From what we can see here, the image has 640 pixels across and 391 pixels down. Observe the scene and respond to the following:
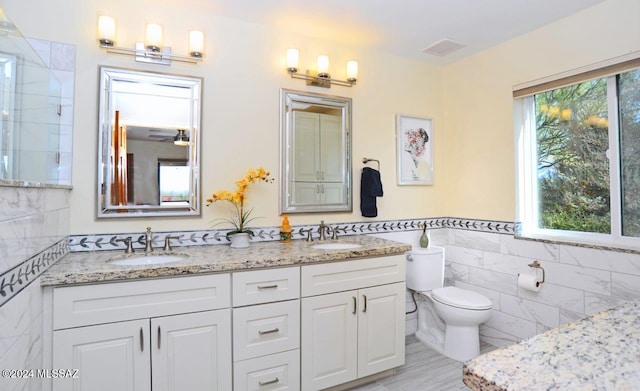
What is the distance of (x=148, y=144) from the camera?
2.00 meters

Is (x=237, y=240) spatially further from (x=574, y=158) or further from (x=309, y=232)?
(x=574, y=158)

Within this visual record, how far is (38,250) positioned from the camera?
4.37 ft

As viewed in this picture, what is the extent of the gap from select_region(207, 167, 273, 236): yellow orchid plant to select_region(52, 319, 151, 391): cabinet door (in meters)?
0.76

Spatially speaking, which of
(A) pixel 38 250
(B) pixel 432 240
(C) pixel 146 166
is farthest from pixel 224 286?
(B) pixel 432 240

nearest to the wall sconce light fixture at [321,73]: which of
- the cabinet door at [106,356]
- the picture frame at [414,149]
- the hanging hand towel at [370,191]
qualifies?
the picture frame at [414,149]

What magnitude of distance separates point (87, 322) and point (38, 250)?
0.36m

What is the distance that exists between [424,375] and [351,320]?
733 millimetres

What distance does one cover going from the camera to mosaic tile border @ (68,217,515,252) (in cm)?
188

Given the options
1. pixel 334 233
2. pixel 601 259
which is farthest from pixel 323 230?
pixel 601 259

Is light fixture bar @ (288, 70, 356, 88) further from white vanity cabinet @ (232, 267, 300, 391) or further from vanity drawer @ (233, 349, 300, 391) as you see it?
vanity drawer @ (233, 349, 300, 391)

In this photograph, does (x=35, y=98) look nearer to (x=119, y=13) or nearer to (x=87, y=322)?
(x=119, y=13)

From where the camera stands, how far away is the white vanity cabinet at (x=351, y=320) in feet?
6.13

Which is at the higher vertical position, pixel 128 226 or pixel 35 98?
pixel 35 98

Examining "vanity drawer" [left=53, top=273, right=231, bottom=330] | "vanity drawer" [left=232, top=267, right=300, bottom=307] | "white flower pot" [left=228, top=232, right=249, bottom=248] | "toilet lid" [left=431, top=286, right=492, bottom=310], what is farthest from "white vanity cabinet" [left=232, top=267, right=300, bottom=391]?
"toilet lid" [left=431, top=286, right=492, bottom=310]
